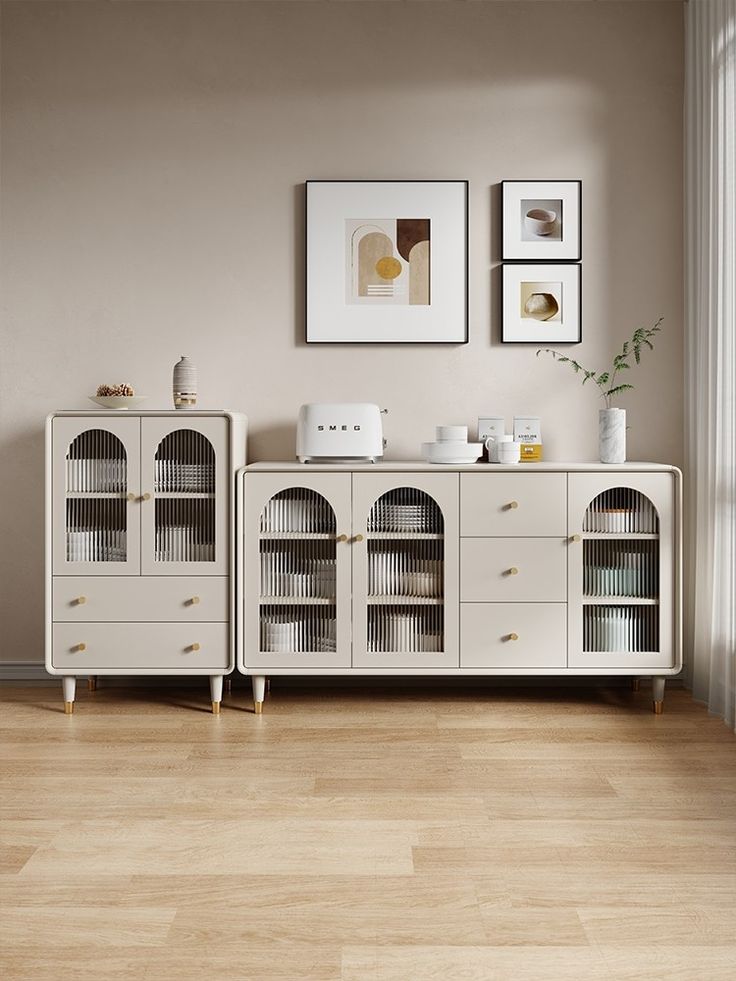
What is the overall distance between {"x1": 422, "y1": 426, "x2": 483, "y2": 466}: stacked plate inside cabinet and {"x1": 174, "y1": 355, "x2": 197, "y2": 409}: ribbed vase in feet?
2.86

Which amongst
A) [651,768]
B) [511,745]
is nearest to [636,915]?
[651,768]

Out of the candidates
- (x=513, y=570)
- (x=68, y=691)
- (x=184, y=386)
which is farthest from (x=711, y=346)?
(x=68, y=691)

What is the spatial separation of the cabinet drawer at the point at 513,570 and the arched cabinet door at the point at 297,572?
431 millimetres

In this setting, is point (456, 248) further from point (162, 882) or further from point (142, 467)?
point (162, 882)

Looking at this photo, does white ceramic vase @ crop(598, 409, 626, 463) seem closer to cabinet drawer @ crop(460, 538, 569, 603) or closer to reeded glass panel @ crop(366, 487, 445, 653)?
cabinet drawer @ crop(460, 538, 569, 603)

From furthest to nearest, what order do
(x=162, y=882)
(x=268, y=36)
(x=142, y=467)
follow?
1. (x=268, y=36)
2. (x=142, y=467)
3. (x=162, y=882)

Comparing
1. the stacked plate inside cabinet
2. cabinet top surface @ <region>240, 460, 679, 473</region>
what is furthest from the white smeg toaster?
the stacked plate inside cabinet

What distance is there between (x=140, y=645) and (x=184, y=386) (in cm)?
94

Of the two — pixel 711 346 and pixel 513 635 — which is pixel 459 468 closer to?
pixel 513 635

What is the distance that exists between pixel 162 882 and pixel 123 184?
267 cm

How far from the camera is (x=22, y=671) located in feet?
11.9

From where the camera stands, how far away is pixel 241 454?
11.0 ft

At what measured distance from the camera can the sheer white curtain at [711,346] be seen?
10.1ft

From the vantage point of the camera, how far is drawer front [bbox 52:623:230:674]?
3.16 meters
